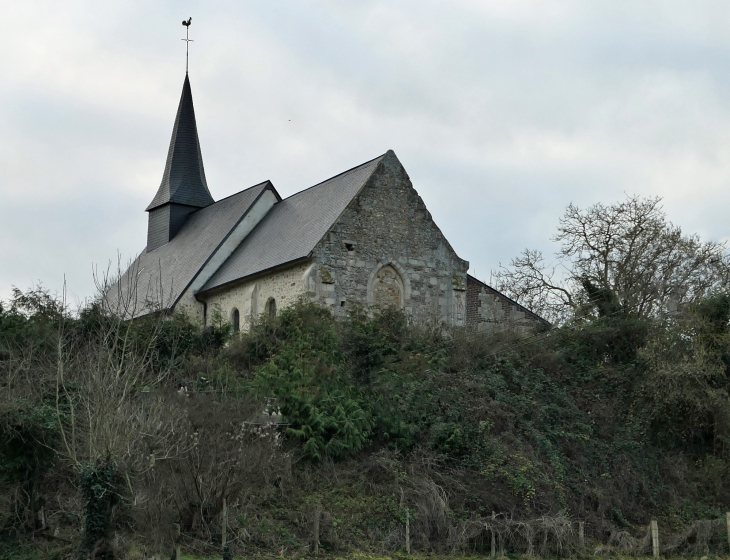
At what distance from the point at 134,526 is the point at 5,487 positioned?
90.7 inches

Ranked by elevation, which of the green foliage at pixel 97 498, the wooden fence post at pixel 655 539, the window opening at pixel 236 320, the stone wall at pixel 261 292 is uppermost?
the stone wall at pixel 261 292

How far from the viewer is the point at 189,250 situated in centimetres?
2922

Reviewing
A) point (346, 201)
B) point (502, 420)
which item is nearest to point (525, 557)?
point (502, 420)

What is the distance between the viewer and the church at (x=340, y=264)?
2223cm

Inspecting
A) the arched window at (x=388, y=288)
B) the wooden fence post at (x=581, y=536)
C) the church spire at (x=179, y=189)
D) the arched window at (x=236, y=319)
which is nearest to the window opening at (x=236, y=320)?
the arched window at (x=236, y=319)

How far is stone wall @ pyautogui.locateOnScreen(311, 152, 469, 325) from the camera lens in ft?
72.5

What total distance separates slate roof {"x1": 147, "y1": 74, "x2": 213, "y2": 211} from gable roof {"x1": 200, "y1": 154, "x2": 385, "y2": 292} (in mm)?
6797

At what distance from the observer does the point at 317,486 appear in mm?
15039

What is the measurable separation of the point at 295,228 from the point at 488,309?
19.8 feet

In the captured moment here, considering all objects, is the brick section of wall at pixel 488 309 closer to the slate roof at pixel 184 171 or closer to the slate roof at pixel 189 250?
the slate roof at pixel 189 250

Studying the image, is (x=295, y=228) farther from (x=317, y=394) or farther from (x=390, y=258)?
(x=317, y=394)

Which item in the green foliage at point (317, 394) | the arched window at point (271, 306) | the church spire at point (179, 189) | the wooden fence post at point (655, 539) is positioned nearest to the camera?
the wooden fence post at point (655, 539)

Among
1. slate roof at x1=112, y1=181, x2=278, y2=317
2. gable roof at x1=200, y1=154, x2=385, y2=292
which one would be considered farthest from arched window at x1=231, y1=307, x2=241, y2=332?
slate roof at x1=112, y1=181, x2=278, y2=317

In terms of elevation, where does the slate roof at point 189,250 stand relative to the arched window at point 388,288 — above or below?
above
